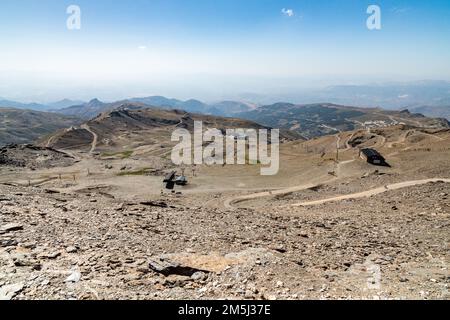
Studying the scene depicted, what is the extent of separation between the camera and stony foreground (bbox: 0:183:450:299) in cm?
1449

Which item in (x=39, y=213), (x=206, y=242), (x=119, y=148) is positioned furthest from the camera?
(x=119, y=148)

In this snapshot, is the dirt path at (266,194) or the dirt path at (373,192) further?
the dirt path at (266,194)

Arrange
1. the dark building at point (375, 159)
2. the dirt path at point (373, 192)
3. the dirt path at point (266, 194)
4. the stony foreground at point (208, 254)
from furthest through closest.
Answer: the dark building at point (375, 159) → the dirt path at point (266, 194) → the dirt path at point (373, 192) → the stony foreground at point (208, 254)

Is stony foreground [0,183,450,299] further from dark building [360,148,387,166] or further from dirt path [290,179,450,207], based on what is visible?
dark building [360,148,387,166]

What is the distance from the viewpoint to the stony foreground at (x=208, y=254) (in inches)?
571

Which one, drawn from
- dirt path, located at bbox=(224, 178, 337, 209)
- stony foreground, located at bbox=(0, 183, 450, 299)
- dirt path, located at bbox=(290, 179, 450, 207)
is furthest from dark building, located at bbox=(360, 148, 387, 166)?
stony foreground, located at bbox=(0, 183, 450, 299)

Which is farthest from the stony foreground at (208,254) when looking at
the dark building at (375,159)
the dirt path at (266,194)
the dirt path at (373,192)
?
the dark building at (375,159)

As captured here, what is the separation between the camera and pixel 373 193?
4784 centimetres

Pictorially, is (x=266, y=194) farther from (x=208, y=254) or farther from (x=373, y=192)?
(x=208, y=254)

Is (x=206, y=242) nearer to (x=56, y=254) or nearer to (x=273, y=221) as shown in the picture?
(x=56, y=254)

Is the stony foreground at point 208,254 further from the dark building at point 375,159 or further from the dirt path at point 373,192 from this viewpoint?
the dark building at point 375,159

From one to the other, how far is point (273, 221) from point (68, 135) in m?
165
